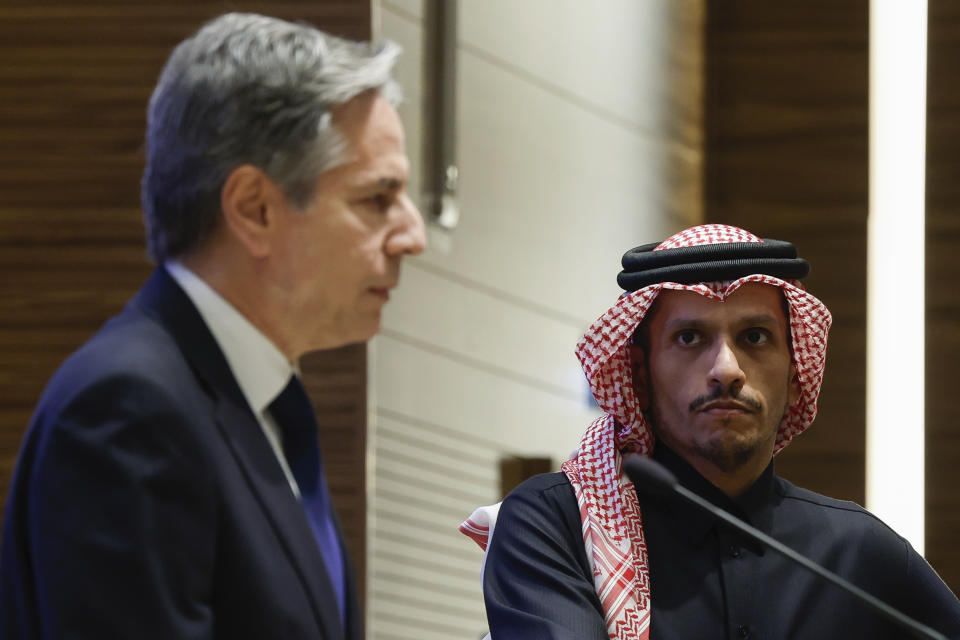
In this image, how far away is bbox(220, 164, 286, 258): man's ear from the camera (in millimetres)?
1477

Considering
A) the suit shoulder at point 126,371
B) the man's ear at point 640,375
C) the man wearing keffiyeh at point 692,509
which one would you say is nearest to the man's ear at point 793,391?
the man wearing keffiyeh at point 692,509

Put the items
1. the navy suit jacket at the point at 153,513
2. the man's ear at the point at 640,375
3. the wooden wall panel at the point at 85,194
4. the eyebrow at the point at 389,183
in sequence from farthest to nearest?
1. the wooden wall panel at the point at 85,194
2. the man's ear at the point at 640,375
3. the eyebrow at the point at 389,183
4. the navy suit jacket at the point at 153,513

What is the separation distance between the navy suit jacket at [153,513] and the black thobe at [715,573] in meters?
0.62

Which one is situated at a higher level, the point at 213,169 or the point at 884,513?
the point at 213,169

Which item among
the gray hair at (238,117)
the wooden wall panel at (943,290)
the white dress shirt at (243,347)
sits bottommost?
the wooden wall panel at (943,290)

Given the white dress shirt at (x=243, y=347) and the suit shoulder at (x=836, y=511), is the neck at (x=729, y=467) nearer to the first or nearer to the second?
the suit shoulder at (x=836, y=511)

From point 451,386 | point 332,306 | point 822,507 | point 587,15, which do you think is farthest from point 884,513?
point 332,306

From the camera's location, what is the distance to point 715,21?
16.7 feet

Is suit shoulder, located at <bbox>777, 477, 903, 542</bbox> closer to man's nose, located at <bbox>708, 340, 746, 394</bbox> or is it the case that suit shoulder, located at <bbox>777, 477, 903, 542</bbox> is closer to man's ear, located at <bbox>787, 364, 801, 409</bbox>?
man's ear, located at <bbox>787, 364, 801, 409</bbox>

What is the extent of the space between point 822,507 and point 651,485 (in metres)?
0.64

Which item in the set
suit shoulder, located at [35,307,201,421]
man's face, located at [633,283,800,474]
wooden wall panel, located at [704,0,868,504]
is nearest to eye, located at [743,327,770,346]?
man's face, located at [633,283,800,474]

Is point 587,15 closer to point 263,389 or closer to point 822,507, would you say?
point 822,507

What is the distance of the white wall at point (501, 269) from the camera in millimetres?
3838

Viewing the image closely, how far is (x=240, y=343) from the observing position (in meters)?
1.50
